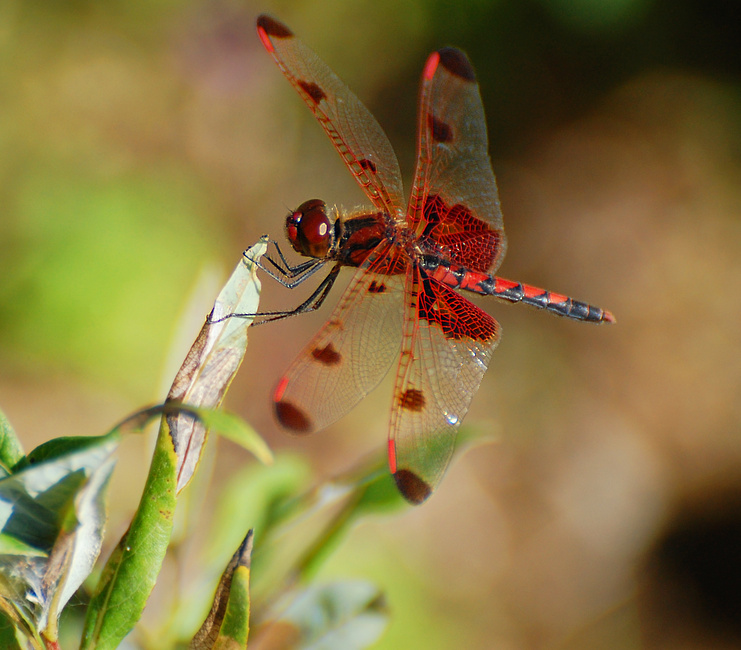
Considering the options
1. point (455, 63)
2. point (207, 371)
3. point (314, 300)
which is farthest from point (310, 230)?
point (207, 371)

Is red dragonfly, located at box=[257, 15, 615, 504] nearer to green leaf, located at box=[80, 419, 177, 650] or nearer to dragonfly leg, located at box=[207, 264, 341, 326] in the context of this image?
dragonfly leg, located at box=[207, 264, 341, 326]

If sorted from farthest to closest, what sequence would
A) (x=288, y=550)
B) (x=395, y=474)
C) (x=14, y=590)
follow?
(x=288, y=550) → (x=395, y=474) → (x=14, y=590)

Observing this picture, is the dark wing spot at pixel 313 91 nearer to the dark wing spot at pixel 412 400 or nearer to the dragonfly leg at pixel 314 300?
the dragonfly leg at pixel 314 300

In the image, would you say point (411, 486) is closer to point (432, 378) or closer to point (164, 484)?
point (432, 378)

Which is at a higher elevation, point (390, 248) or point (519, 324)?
point (390, 248)

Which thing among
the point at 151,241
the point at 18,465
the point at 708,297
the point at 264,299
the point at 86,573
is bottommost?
the point at 708,297

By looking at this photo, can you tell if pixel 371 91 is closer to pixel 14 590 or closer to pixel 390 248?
pixel 390 248

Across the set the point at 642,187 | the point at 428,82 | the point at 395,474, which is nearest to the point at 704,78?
the point at 642,187
